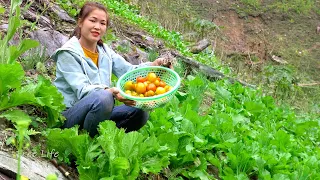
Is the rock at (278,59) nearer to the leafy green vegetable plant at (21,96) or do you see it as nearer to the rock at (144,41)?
the rock at (144,41)

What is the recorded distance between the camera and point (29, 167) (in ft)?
8.75

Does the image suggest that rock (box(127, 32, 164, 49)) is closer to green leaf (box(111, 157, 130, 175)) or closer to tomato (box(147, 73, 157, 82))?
tomato (box(147, 73, 157, 82))

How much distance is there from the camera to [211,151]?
4129mm

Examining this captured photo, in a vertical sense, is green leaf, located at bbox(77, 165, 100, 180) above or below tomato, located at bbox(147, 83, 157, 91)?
below

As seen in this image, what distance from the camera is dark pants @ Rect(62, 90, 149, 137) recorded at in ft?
9.86

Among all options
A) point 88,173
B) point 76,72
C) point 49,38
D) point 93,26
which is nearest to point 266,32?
point 49,38

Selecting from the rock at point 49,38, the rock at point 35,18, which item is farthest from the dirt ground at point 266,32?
the rock at point 49,38

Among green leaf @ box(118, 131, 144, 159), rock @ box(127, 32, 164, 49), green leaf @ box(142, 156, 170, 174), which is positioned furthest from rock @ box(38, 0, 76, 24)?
green leaf @ box(118, 131, 144, 159)

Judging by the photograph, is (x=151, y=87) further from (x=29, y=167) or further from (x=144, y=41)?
(x=144, y=41)

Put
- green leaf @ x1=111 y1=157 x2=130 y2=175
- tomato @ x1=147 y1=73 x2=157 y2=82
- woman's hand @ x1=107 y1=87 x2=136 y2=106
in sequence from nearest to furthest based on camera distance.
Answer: green leaf @ x1=111 y1=157 x2=130 y2=175
woman's hand @ x1=107 y1=87 x2=136 y2=106
tomato @ x1=147 y1=73 x2=157 y2=82

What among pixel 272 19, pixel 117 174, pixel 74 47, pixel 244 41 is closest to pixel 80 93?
pixel 74 47

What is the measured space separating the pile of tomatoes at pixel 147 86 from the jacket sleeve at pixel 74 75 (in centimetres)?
18

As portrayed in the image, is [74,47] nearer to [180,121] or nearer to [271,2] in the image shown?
Result: [180,121]

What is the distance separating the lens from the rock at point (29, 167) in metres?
2.56
